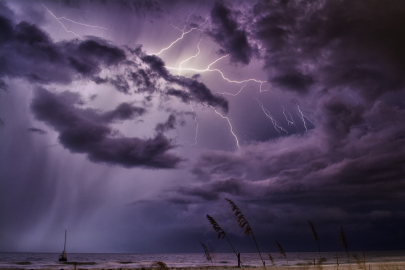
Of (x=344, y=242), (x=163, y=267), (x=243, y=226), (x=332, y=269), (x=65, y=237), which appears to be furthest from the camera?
(x=65, y=237)

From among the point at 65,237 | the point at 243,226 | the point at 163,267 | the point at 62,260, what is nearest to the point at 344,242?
the point at 243,226

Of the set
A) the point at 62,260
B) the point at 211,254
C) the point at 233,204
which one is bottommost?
the point at 62,260

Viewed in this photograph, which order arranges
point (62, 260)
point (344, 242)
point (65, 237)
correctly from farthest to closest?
1. point (65, 237)
2. point (62, 260)
3. point (344, 242)

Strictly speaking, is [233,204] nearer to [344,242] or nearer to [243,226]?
[243,226]

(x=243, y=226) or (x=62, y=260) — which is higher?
(x=243, y=226)

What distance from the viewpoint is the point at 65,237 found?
75750mm

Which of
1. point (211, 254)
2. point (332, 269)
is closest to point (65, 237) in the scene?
point (332, 269)

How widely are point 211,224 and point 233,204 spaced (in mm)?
618

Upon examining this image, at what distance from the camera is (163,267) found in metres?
6.00

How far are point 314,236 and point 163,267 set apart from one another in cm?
355

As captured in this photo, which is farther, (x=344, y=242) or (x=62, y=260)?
(x=62, y=260)

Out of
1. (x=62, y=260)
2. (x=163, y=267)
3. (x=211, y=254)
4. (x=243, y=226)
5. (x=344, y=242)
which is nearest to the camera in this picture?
(x=243, y=226)

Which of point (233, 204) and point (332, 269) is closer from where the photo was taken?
point (233, 204)

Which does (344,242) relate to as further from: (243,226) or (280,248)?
(243,226)
